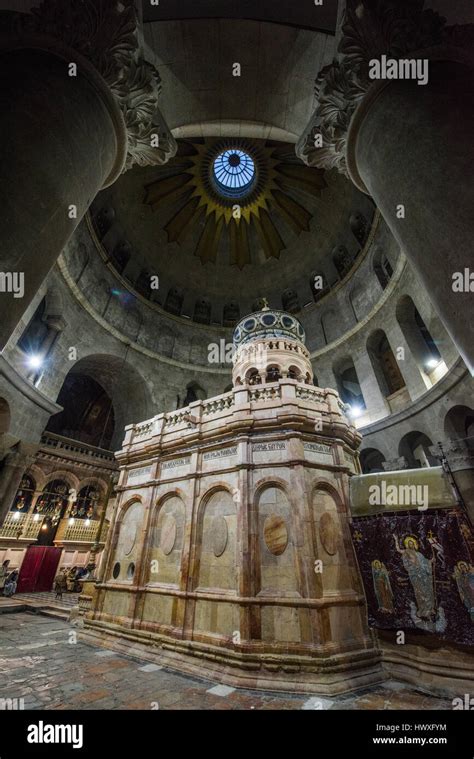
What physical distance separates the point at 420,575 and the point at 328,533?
2.14 metres

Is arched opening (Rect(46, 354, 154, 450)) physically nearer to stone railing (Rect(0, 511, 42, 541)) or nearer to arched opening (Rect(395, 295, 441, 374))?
stone railing (Rect(0, 511, 42, 541))

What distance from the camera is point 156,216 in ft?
79.6

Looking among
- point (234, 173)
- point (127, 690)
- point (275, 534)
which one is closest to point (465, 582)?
point (275, 534)

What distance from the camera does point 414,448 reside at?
1516 centimetres

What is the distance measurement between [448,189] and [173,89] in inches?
259

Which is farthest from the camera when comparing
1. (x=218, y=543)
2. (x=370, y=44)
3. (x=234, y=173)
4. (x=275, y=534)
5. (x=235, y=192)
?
(x=235, y=192)

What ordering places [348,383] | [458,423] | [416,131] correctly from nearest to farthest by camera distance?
[416,131], [458,423], [348,383]

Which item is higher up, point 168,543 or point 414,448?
point 414,448

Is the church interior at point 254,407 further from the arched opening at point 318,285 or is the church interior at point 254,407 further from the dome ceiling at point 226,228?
the arched opening at point 318,285

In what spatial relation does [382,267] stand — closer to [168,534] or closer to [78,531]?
[168,534]

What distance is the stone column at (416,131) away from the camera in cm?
278
